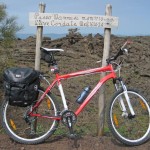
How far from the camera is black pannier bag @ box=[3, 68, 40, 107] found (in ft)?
18.1

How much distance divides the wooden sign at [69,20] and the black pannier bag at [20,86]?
2.87 ft

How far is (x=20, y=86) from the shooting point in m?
5.52

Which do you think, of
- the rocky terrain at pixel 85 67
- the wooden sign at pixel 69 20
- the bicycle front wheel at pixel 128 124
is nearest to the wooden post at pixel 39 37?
the wooden sign at pixel 69 20

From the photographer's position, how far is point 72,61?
19.8 m

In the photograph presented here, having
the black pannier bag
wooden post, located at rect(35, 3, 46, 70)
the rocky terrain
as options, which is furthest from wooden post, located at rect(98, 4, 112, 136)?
the black pannier bag

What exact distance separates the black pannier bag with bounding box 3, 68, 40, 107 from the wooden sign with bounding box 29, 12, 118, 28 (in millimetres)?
→ 875

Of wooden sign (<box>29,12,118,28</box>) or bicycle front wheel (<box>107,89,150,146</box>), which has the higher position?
wooden sign (<box>29,12,118,28</box>)

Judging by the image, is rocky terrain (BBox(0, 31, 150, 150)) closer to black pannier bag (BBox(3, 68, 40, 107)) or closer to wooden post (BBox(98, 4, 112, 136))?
wooden post (BBox(98, 4, 112, 136))

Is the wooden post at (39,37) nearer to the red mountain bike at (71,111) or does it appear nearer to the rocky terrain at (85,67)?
the red mountain bike at (71,111)

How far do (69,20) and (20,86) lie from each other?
4.29 feet

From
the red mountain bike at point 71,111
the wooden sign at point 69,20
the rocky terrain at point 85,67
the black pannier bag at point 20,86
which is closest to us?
the black pannier bag at point 20,86

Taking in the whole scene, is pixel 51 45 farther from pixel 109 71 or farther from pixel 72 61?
pixel 109 71

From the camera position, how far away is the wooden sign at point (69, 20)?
6.06 metres

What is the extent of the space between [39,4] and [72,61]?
13680 millimetres
